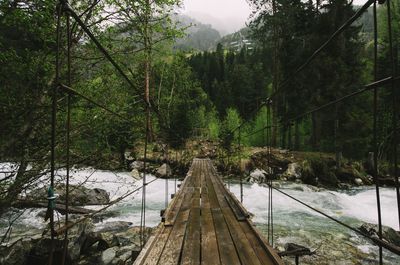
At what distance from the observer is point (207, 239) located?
2592mm

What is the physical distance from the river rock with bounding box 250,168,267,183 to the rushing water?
919 mm

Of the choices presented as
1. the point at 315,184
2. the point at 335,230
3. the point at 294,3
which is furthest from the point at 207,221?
the point at 294,3

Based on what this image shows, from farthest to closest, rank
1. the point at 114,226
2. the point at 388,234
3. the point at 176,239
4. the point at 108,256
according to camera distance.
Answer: the point at 114,226, the point at 388,234, the point at 108,256, the point at 176,239

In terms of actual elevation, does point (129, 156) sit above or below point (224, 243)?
above

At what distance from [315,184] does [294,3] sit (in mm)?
11457

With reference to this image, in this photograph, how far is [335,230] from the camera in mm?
6199

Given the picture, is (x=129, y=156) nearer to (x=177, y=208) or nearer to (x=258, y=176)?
(x=258, y=176)

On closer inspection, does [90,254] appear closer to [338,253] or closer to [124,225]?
[124,225]

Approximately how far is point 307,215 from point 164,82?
1923 cm

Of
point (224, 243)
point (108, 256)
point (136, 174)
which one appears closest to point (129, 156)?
point (136, 174)

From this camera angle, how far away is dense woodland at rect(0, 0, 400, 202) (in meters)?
3.15

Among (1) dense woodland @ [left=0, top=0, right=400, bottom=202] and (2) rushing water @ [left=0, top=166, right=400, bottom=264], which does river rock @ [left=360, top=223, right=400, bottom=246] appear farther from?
(1) dense woodland @ [left=0, top=0, right=400, bottom=202]

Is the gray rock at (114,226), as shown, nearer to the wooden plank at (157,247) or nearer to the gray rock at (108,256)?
the gray rock at (108,256)

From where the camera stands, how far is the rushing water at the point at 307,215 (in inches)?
192
